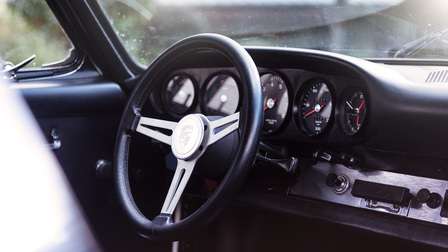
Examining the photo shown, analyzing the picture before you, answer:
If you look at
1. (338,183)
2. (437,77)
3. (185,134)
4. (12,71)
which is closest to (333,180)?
(338,183)

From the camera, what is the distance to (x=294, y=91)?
1911 millimetres

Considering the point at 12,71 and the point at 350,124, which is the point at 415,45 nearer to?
the point at 350,124

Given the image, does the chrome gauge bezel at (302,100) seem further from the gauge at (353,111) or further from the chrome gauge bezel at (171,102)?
the chrome gauge bezel at (171,102)

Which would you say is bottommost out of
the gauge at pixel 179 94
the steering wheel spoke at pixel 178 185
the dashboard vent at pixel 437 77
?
the steering wheel spoke at pixel 178 185

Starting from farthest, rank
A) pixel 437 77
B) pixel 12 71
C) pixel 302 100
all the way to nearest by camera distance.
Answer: pixel 12 71, pixel 302 100, pixel 437 77

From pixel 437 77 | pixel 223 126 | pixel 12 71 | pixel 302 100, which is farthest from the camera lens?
pixel 12 71

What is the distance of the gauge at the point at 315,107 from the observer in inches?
71.7

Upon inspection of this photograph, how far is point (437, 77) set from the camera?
167 cm

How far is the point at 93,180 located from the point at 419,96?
1.33 m

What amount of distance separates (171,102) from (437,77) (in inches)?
41.1

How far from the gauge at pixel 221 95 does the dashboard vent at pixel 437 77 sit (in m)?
0.66

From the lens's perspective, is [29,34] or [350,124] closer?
[350,124]

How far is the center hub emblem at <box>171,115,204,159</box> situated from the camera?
4.94ft

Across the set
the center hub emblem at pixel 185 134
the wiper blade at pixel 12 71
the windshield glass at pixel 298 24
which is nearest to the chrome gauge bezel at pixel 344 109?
the windshield glass at pixel 298 24
